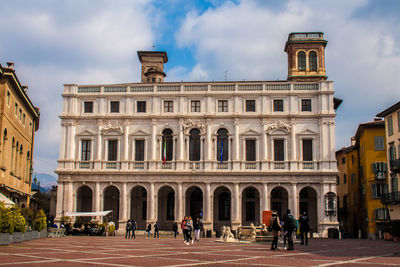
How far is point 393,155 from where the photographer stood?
46125 millimetres

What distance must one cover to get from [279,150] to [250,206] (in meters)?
6.80

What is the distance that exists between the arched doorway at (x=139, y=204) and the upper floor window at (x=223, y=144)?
30.7 feet

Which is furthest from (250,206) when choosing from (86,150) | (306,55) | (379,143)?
(306,55)

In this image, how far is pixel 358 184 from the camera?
5731 cm

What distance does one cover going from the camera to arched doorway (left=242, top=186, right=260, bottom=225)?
5122 centimetres

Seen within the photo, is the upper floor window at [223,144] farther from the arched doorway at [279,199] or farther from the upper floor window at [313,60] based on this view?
the upper floor window at [313,60]

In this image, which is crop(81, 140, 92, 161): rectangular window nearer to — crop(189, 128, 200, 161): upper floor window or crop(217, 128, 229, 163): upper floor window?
crop(189, 128, 200, 161): upper floor window

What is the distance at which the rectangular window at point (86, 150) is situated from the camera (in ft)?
172

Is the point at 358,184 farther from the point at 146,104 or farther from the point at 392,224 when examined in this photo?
the point at 146,104

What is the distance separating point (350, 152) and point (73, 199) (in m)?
34.5

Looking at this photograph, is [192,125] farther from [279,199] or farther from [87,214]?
[87,214]

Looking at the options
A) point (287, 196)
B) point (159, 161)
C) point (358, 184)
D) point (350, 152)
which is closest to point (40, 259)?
point (159, 161)

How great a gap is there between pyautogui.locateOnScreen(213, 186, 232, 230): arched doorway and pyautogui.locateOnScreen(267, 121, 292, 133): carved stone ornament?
799 cm

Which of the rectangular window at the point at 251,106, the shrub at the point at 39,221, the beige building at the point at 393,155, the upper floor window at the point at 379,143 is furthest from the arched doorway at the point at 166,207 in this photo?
the upper floor window at the point at 379,143
